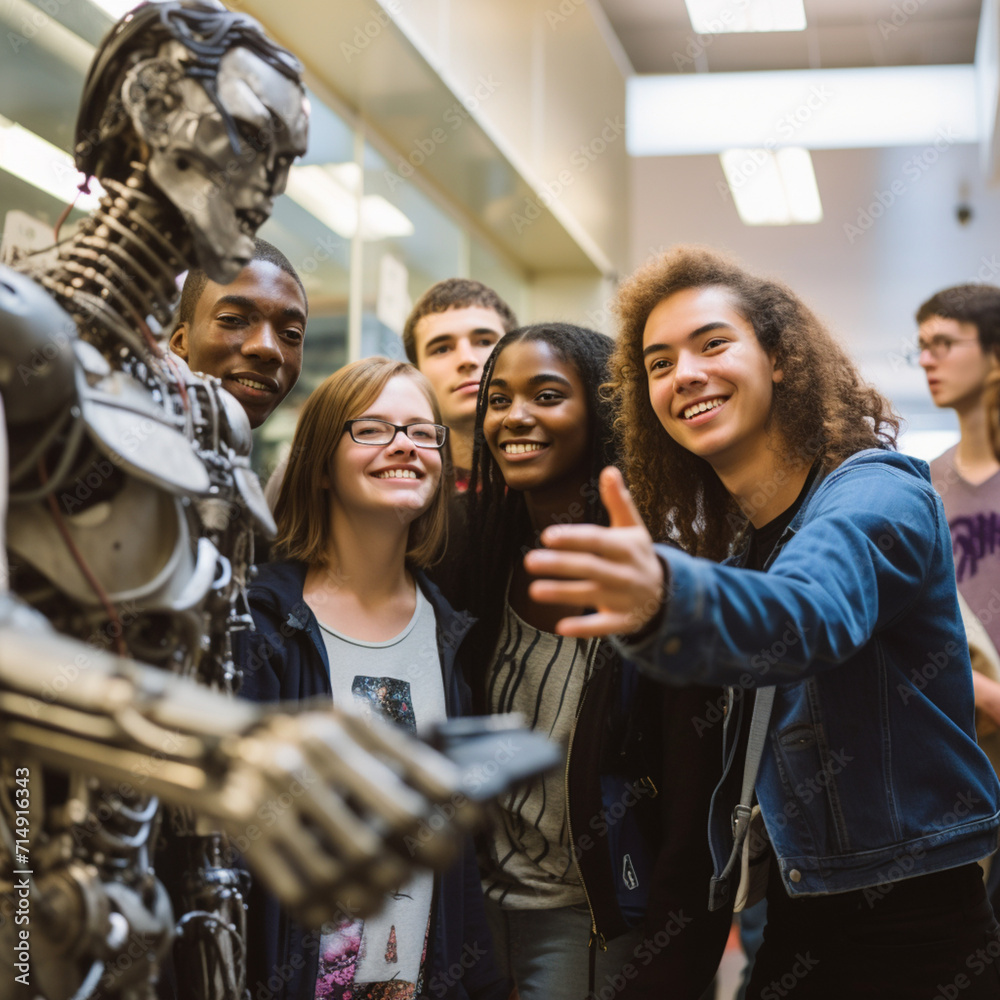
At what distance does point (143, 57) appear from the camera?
1.23 metres

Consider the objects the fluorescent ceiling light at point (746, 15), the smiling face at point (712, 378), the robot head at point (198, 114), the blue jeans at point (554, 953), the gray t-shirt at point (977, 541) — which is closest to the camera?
the robot head at point (198, 114)

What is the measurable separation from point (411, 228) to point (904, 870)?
3.92 meters

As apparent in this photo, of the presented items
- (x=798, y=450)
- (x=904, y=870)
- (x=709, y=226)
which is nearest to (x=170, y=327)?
→ (x=798, y=450)

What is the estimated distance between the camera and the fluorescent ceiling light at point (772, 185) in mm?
7246

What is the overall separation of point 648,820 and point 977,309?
2379mm

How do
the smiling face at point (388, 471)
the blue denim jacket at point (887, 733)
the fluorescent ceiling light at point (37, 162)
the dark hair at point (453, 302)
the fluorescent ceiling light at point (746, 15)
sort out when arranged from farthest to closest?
the fluorescent ceiling light at point (746, 15)
the dark hair at point (453, 302)
the fluorescent ceiling light at point (37, 162)
the smiling face at point (388, 471)
the blue denim jacket at point (887, 733)

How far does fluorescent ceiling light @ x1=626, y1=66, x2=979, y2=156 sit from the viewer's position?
24.0ft

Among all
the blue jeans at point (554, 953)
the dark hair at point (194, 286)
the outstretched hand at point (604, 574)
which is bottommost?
the blue jeans at point (554, 953)

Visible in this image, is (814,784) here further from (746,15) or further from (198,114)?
(746,15)

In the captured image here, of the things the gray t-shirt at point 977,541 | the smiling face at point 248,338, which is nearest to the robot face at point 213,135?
the smiling face at point 248,338

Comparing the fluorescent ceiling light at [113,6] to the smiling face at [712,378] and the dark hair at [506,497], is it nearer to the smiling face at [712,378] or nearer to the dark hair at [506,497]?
the dark hair at [506,497]

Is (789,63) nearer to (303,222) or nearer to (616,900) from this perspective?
(303,222)

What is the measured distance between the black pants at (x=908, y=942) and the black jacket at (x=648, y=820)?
258 mm

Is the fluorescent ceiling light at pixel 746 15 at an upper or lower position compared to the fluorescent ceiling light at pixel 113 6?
upper
